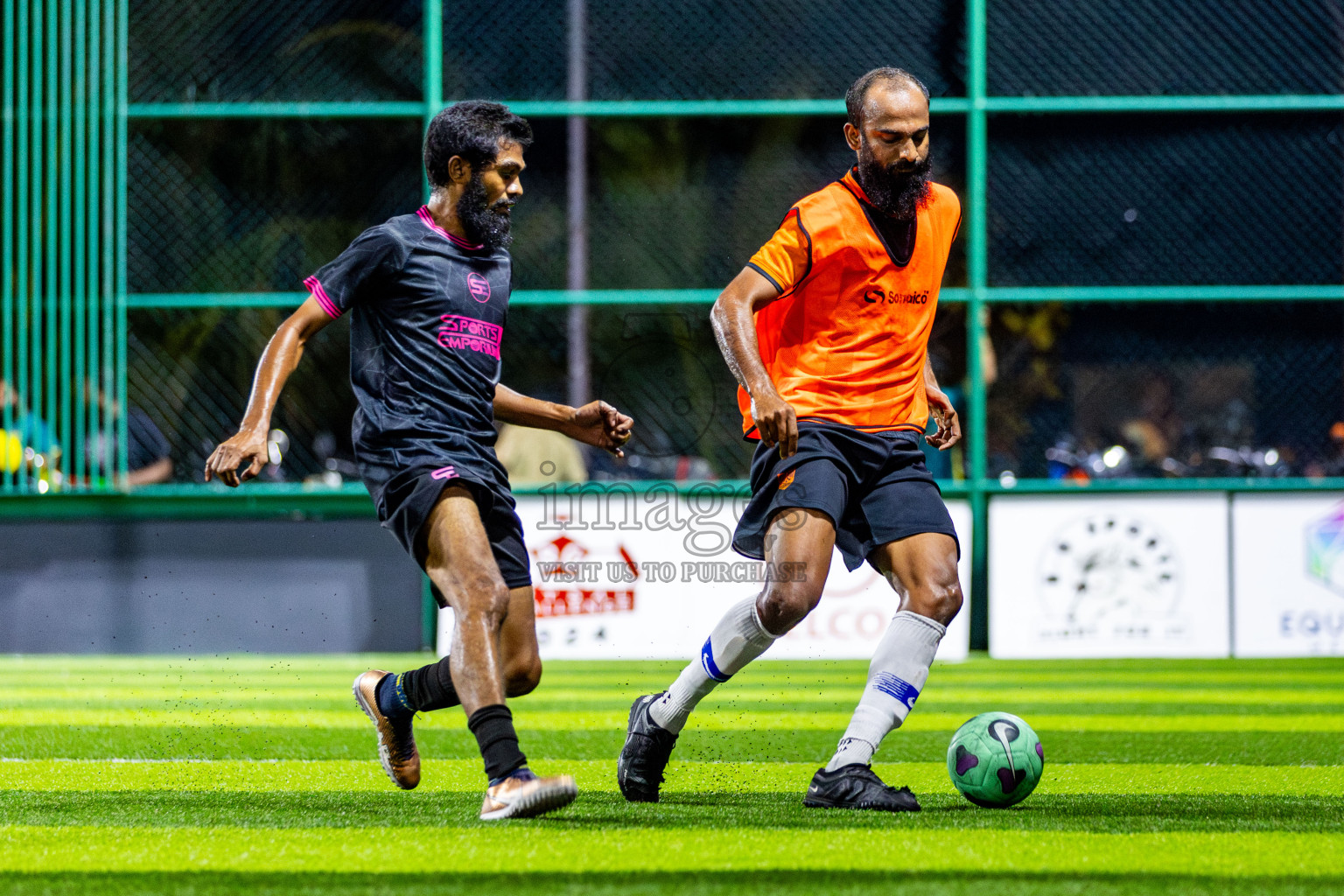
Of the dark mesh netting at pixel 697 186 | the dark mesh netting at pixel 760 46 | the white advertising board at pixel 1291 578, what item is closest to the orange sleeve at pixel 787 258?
the white advertising board at pixel 1291 578

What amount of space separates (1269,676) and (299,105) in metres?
8.08

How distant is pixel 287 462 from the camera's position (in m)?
13.0

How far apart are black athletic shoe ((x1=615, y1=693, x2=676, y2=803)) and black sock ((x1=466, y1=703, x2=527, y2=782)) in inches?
23.7

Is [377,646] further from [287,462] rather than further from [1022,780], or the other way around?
[1022,780]

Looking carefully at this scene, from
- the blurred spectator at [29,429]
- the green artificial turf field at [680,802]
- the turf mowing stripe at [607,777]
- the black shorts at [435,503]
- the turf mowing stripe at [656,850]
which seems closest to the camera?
the green artificial turf field at [680,802]

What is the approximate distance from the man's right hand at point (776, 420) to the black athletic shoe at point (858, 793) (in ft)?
2.81

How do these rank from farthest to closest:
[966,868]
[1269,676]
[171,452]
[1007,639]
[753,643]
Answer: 1. [171,452]
2. [1007,639]
3. [1269,676]
4. [753,643]
5. [966,868]

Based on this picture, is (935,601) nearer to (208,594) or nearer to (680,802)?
(680,802)

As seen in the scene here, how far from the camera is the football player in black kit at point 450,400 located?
14.1ft

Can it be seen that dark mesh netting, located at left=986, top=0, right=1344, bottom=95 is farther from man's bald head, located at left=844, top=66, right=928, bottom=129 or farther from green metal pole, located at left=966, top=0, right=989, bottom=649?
man's bald head, located at left=844, top=66, right=928, bottom=129

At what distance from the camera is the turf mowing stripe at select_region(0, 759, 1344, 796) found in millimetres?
5148

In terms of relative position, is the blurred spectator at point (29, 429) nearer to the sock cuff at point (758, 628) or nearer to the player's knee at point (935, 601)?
the sock cuff at point (758, 628)

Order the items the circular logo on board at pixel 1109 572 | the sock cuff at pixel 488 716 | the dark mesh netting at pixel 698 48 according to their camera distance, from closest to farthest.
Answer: the sock cuff at pixel 488 716 < the circular logo on board at pixel 1109 572 < the dark mesh netting at pixel 698 48

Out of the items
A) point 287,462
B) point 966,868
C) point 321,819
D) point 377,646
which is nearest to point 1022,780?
point 966,868
